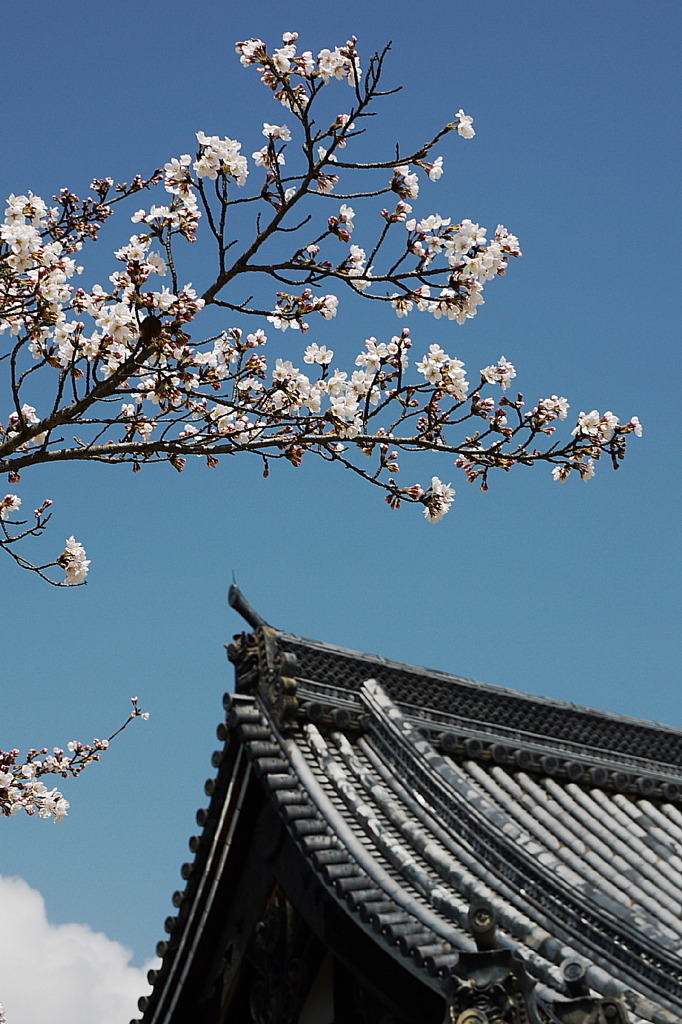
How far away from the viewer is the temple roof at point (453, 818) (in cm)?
730

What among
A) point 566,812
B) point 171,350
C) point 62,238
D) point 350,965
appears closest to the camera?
point 350,965

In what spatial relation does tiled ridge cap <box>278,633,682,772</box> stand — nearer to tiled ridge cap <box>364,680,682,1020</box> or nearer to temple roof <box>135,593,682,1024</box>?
temple roof <box>135,593,682,1024</box>

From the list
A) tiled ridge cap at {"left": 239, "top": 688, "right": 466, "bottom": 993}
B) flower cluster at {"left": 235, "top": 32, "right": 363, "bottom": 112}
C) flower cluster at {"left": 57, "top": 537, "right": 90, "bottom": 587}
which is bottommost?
tiled ridge cap at {"left": 239, "top": 688, "right": 466, "bottom": 993}

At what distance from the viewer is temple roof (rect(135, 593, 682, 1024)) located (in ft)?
24.0

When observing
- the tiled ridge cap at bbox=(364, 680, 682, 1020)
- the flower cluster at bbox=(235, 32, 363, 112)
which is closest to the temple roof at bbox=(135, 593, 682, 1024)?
the tiled ridge cap at bbox=(364, 680, 682, 1020)

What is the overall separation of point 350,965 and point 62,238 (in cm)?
589

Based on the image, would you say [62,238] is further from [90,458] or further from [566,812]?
[566,812]

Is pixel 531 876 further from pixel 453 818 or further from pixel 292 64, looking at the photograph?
pixel 292 64

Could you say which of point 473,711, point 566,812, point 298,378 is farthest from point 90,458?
point 566,812

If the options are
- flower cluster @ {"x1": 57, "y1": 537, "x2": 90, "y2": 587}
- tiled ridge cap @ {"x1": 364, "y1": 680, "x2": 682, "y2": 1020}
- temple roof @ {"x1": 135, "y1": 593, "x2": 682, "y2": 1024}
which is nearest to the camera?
tiled ridge cap @ {"x1": 364, "y1": 680, "x2": 682, "y2": 1020}

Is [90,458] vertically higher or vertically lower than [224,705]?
higher

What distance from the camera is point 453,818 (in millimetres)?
8758

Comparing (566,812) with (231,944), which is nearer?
(231,944)

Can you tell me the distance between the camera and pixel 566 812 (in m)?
10.5
